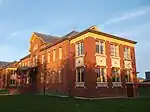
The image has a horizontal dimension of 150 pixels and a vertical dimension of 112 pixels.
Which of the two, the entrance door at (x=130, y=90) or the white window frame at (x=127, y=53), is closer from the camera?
the entrance door at (x=130, y=90)

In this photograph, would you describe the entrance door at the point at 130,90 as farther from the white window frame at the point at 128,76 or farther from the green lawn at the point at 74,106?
the green lawn at the point at 74,106

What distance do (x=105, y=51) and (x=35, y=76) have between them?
56.7 feet

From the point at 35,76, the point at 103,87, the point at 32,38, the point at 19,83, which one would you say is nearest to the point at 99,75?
the point at 103,87

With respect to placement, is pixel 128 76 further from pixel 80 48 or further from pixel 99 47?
pixel 80 48

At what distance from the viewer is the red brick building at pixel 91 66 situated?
79.3 feet

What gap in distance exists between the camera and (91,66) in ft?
78.3

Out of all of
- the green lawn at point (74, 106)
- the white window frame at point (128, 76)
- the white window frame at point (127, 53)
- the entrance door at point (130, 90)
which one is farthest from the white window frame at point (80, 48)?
the green lawn at point (74, 106)

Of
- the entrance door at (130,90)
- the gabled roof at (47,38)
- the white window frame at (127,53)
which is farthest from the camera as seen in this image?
the gabled roof at (47,38)

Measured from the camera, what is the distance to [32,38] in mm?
39812

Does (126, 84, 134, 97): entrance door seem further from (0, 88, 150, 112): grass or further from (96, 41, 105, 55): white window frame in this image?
(0, 88, 150, 112): grass

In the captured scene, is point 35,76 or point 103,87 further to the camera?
point 35,76

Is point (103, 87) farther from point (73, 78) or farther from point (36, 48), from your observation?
point (36, 48)

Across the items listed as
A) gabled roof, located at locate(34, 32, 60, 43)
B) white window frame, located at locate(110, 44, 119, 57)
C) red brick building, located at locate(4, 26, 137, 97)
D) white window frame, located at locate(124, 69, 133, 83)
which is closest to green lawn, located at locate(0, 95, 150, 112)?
red brick building, located at locate(4, 26, 137, 97)

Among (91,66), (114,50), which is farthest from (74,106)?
(114,50)
